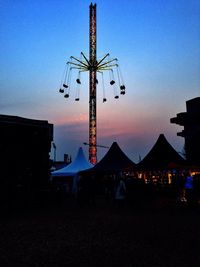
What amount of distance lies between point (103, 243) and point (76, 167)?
73.3 ft

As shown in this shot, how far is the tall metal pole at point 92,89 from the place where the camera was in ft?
121

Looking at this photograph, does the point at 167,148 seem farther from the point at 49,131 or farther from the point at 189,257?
the point at 189,257

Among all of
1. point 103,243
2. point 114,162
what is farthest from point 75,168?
point 103,243

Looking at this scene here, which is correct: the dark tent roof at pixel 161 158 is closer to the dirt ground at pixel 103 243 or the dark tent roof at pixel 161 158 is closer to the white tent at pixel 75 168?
the dirt ground at pixel 103 243

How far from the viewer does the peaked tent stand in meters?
29.6

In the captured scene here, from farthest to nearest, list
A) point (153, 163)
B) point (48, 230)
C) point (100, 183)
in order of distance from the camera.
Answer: point (100, 183) → point (153, 163) → point (48, 230)

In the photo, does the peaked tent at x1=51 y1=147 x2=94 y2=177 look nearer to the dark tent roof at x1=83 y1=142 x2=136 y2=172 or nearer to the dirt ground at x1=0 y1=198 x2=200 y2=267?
the dark tent roof at x1=83 y1=142 x2=136 y2=172

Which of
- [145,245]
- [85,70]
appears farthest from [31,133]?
[85,70]

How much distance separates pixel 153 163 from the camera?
21.2 metres

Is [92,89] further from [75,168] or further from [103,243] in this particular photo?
[103,243]

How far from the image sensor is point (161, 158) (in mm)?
21266

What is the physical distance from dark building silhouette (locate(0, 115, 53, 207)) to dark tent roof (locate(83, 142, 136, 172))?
484 cm

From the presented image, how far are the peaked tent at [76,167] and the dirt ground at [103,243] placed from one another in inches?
692

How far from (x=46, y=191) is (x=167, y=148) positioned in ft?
24.0
